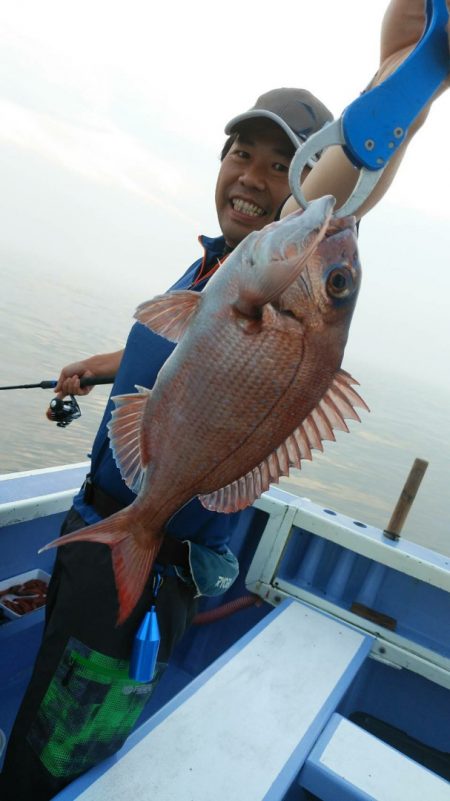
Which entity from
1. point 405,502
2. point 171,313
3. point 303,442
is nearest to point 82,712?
point 303,442

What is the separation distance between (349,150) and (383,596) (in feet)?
10.9

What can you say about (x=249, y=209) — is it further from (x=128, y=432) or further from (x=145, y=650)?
(x=145, y=650)

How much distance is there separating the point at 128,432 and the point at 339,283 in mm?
753

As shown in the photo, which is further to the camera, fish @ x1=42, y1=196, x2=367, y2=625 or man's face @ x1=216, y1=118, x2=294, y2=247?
man's face @ x1=216, y1=118, x2=294, y2=247

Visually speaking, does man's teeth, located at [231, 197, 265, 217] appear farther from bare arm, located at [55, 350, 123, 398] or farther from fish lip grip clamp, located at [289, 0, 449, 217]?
bare arm, located at [55, 350, 123, 398]

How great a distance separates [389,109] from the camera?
144 cm

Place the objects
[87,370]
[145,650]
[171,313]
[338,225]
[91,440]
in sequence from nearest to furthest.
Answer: [338,225]
[171,313]
[145,650]
[87,370]
[91,440]

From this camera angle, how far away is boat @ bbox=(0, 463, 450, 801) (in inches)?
80.7

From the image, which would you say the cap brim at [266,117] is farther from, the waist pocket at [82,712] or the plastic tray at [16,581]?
the plastic tray at [16,581]

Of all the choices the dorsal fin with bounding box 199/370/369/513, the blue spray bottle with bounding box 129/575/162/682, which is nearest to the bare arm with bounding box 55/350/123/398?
the blue spray bottle with bounding box 129/575/162/682

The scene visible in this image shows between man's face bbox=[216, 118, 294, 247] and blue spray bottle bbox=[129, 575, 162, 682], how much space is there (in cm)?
162

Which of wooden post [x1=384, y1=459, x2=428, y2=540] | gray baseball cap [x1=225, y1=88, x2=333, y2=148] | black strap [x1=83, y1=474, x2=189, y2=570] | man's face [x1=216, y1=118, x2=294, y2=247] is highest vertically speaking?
gray baseball cap [x1=225, y1=88, x2=333, y2=148]

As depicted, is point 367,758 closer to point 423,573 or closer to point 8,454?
point 423,573

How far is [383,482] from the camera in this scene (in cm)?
2241
